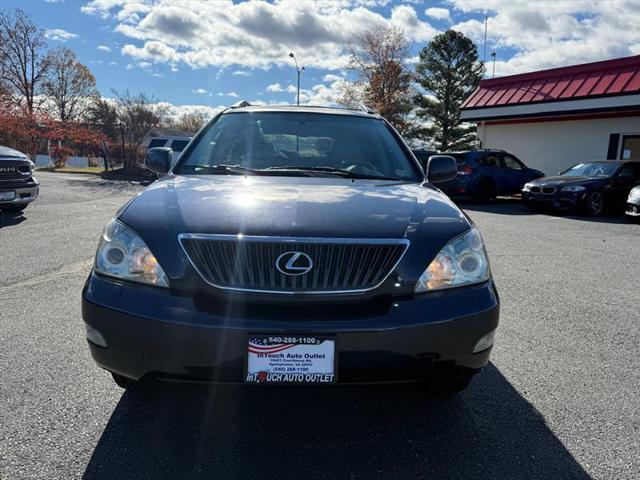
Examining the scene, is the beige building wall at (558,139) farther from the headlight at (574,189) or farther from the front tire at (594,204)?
the headlight at (574,189)

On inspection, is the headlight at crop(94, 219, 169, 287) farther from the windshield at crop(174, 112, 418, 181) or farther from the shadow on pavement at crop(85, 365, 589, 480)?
the windshield at crop(174, 112, 418, 181)

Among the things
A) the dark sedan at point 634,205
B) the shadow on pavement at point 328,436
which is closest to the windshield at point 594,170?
the dark sedan at point 634,205

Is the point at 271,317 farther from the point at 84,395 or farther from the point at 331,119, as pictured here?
the point at 331,119

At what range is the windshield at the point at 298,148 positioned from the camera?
3195 mm

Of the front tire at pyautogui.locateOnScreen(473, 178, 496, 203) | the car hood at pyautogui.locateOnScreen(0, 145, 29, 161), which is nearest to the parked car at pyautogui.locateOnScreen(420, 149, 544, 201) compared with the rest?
the front tire at pyautogui.locateOnScreen(473, 178, 496, 203)

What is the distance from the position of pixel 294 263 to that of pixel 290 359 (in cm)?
39

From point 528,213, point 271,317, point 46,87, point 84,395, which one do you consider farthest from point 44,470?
point 46,87

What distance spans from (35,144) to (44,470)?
30.4 m

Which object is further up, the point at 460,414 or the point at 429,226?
the point at 429,226

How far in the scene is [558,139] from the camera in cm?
1731

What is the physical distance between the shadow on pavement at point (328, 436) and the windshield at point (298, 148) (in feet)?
4.49

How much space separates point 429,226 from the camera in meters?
2.24

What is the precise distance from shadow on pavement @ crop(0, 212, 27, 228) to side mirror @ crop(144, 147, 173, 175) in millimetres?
5737

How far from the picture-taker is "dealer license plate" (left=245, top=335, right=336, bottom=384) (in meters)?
1.94
